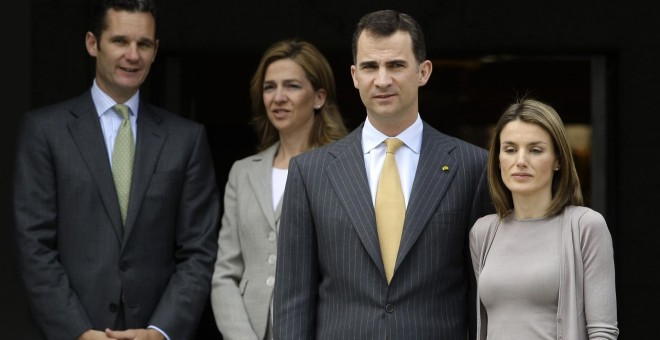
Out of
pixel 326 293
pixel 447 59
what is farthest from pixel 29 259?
pixel 447 59

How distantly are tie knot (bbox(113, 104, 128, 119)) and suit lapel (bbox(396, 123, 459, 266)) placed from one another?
1295 millimetres

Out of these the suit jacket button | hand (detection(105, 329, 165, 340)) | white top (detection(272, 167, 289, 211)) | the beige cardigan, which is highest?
white top (detection(272, 167, 289, 211))

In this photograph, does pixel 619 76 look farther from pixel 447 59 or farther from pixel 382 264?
pixel 382 264

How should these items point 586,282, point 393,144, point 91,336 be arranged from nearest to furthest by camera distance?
point 586,282, point 393,144, point 91,336

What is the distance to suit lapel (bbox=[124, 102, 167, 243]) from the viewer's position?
462 cm

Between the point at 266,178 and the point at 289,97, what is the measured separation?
33 centimetres

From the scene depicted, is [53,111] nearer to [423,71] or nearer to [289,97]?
[289,97]

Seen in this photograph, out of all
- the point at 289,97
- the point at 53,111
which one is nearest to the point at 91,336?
the point at 53,111

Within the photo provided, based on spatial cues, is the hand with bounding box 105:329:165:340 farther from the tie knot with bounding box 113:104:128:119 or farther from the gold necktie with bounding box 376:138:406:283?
the gold necktie with bounding box 376:138:406:283

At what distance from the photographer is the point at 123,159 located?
472cm

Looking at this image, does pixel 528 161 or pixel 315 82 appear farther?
pixel 315 82

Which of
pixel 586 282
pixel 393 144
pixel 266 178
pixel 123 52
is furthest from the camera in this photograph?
pixel 266 178

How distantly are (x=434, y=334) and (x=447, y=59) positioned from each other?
2385 millimetres

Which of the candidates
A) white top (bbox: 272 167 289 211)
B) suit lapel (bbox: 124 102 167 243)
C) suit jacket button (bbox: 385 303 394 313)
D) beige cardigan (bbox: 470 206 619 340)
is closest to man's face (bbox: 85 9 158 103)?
suit lapel (bbox: 124 102 167 243)
